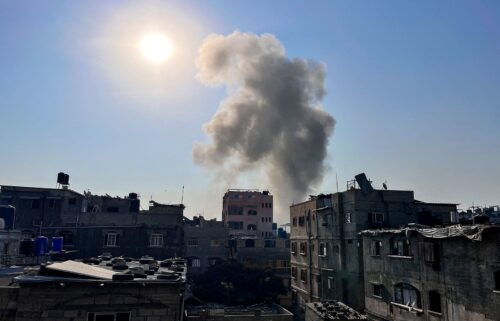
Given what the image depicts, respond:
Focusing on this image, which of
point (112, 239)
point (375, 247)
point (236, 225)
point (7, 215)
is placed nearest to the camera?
point (7, 215)

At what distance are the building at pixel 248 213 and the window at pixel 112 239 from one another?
3662cm

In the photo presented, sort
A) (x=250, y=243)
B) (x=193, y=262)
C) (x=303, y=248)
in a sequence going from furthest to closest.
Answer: (x=250, y=243), (x=193, y=262), (x=303, y=248)

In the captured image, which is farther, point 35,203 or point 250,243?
point 250,243

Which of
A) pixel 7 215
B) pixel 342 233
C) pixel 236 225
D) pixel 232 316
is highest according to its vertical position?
pixel 236 225

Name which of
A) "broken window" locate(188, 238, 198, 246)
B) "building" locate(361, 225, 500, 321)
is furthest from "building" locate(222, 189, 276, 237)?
"building" locate(361, 225, 500, 321)

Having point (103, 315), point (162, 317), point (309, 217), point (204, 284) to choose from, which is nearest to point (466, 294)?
point (162, 317)

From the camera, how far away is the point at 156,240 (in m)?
47.1

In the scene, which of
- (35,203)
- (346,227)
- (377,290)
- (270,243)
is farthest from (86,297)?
(270,243)

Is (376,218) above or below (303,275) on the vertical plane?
above

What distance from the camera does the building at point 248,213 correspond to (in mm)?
81062

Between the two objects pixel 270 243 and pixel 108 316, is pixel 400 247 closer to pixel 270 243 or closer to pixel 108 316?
pixel 108 316

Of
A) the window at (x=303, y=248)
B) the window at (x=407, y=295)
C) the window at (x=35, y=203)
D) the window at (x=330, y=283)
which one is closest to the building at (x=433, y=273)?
the window at (x=407, y=295)

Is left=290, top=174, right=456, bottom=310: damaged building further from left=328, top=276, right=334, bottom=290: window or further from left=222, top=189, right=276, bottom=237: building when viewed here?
left=222, top=189, right=276, bottom=237: building

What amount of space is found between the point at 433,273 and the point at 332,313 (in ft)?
33.7
